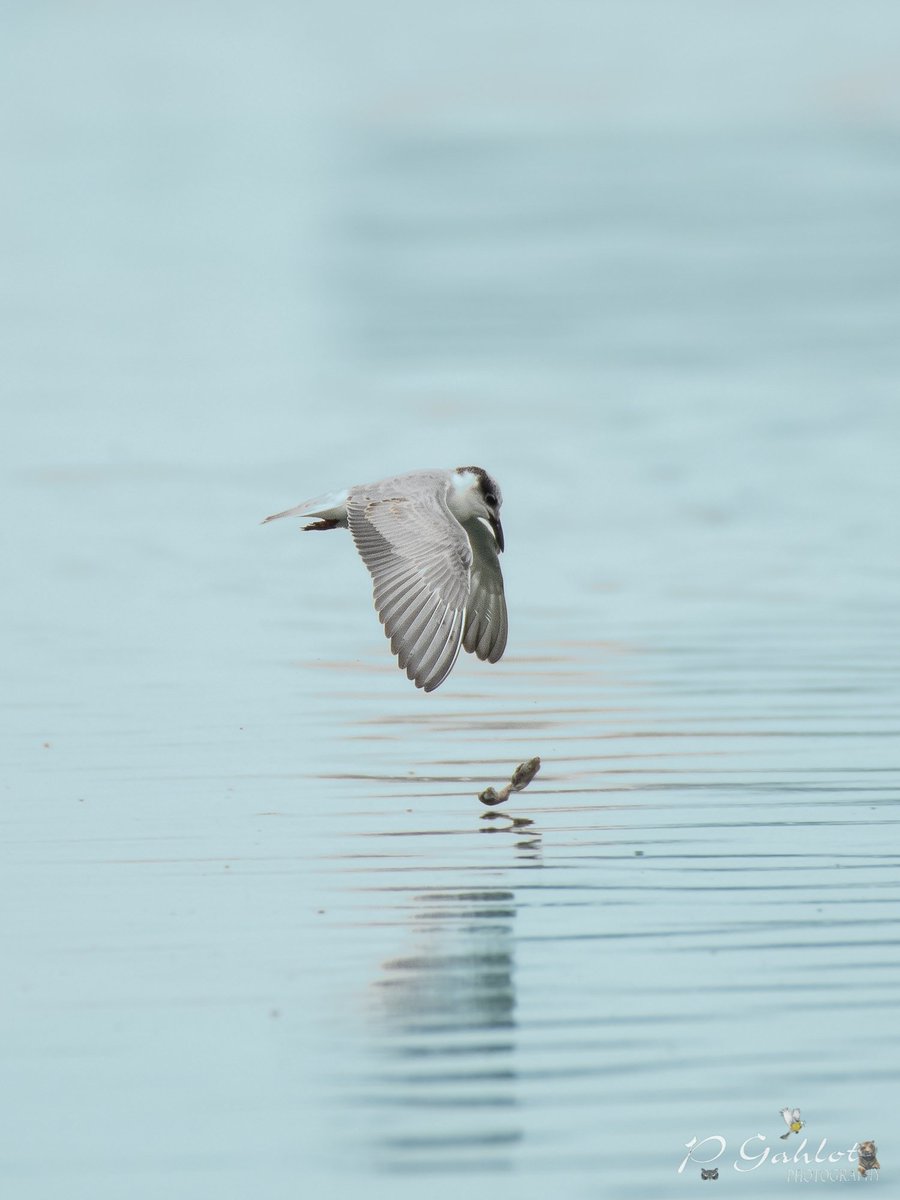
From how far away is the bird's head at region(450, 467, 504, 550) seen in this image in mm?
12250

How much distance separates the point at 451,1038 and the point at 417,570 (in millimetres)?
3977

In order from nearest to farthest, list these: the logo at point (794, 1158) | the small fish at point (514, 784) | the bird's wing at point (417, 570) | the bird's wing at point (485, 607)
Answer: the logo at point (794, 1158), the bird's wing at point (417, 570), the small fish at point (514, 784), the bird's wing at point (485, 607)

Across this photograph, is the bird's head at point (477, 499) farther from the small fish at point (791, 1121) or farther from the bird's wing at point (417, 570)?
the small fish at point (791, 1121)

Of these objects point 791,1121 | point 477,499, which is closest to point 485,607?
point 477,499

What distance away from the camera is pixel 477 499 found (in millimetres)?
12258

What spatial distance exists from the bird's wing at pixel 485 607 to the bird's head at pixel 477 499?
14 centimetres

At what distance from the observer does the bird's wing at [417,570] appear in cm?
1087

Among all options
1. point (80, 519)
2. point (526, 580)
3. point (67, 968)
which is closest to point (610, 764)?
point (67, 968)

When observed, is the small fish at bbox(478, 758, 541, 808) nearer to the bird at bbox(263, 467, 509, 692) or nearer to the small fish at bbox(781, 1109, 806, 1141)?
the bird at bbox(263, 467, 509, 692)

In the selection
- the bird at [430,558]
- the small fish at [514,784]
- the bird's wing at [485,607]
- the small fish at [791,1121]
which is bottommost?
the small fish at [514,784]

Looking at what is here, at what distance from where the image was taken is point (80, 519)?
29172mm

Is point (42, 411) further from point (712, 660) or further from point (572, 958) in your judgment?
point (572, 958)

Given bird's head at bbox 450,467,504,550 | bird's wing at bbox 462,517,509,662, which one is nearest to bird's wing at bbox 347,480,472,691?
bird's head at bbox 450,467,504,550

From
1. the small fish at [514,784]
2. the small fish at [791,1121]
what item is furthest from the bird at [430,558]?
the small fish at [791,1121]
